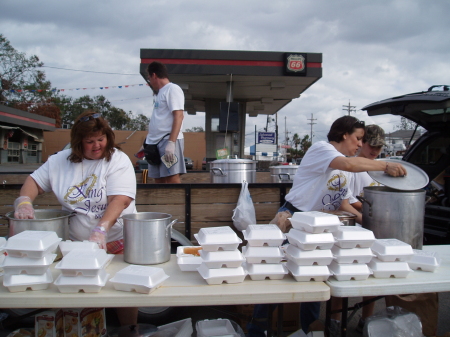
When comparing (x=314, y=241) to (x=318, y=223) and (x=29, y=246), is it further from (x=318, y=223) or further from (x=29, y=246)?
(x=29, y=246)

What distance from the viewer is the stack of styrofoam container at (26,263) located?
4.50ft

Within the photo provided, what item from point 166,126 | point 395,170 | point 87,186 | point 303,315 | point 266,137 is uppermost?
point 266,137

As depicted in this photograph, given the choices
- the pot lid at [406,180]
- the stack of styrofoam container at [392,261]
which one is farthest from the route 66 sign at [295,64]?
the stack of styrofoam container at [392,261]

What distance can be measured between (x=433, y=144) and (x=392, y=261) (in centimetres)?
366

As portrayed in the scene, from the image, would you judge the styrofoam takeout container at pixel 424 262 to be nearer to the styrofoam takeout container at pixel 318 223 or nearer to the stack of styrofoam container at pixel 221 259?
the styrofoam takeout container at pixel 318 223

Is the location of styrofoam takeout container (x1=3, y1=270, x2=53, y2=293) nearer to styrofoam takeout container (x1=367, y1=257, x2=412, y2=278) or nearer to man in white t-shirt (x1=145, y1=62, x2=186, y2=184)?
styrofoam takeout container (x1=367, y1=257, x2=412, y2=278)

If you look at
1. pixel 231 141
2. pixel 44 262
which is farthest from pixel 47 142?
pixel 44 262

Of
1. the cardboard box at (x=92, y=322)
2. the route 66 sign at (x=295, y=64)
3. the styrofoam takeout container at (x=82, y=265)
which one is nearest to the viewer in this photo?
the styrofoam takeout container at (x=82, y=265)

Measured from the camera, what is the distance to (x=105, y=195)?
216 centimetres

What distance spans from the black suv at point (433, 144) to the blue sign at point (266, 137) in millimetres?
14017

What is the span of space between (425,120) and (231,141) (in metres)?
6.80

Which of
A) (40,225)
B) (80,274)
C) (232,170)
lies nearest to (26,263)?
(80,274)

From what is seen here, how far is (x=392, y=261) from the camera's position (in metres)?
1.60

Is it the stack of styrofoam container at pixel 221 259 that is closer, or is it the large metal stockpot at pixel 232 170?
the stack of styrofoam container at pixel 221 259
